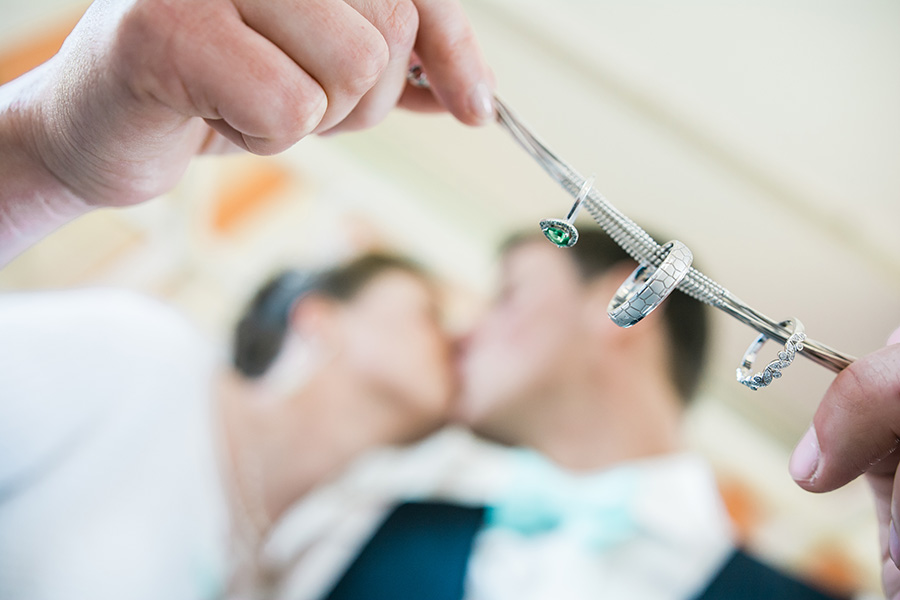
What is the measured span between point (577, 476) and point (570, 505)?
0.19 ft

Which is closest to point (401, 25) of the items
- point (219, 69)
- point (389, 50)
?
point (389, 50)

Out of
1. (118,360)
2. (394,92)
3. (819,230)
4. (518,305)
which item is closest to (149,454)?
(118,360)

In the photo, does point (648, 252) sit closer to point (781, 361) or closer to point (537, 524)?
point (781, 361)

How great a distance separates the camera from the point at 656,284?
1.28 feet

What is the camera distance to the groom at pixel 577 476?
1103 mm

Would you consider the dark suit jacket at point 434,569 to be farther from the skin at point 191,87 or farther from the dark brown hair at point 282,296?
the skin at point 191,87

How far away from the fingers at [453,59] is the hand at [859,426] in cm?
33

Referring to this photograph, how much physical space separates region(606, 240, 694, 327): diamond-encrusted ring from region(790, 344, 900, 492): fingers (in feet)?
0.49

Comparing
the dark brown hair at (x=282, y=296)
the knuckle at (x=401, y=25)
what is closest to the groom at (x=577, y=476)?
the dark brown hair at (x=282, y=296)

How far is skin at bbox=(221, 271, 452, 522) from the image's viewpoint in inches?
48.9

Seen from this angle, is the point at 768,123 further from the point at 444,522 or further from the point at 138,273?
the point at 138,273

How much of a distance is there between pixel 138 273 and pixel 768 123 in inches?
54.6

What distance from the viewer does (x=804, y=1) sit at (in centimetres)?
99

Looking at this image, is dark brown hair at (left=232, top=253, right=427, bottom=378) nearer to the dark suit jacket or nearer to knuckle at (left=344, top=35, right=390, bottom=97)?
the dark suit jacket
